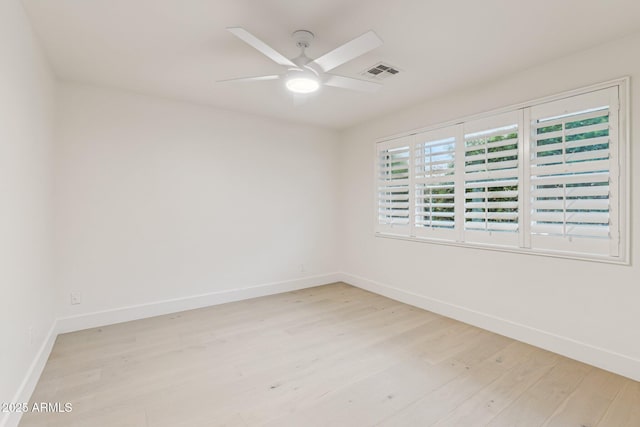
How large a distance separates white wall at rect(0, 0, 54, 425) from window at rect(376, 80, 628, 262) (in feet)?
11.9

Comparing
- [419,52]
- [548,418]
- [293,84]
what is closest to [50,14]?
[293,84]

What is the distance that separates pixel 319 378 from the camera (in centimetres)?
223

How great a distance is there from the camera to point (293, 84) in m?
2.35

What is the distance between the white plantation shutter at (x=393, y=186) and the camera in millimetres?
3932

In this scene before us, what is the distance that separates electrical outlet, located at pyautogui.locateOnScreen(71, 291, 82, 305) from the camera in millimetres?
3051

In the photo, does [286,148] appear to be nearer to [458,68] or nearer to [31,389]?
[458,68]

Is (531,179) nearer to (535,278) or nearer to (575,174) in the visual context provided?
(575,174)

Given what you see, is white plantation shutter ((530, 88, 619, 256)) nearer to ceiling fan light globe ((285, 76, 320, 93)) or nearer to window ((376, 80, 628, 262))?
window ((376, 80, 628, 262))

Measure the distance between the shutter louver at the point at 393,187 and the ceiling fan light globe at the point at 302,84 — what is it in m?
1.92

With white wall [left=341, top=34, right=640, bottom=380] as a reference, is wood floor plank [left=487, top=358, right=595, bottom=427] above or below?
below

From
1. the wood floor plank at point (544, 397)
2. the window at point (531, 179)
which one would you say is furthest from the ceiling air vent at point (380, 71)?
the wood floor plank at point (544, 397)

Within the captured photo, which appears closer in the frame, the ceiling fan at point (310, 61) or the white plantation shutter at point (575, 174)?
the ceiling fan at point (310, 61)

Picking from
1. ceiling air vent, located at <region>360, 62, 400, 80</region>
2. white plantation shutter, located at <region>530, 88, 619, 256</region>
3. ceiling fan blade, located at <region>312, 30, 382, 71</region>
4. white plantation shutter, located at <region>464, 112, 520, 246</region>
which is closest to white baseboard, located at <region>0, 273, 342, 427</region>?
white plantation shutter, located at <region>464, 112, 520, 246</region>

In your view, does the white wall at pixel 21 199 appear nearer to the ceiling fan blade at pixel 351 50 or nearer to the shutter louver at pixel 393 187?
the ceiling fan blade at pixel 351 50
